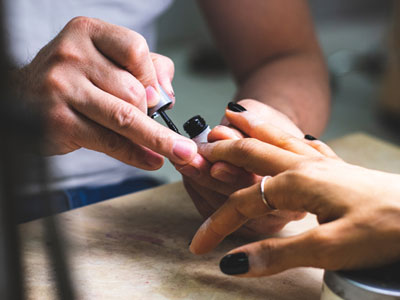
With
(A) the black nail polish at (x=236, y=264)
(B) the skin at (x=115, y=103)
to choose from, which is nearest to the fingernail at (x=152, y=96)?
(B) the skin at (x=115, y=103)

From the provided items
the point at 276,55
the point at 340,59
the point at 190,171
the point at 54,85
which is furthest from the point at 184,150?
the point at 340,59

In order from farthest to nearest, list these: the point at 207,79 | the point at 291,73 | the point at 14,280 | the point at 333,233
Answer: the point at 207,79, the point at 291,73, the point at 333,233, the point at 14,280

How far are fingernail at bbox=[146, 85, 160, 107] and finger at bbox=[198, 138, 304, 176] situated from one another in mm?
89

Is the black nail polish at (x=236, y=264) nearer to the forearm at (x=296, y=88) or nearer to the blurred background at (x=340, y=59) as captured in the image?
the forearm at (x=296, y=88)

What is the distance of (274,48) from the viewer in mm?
897

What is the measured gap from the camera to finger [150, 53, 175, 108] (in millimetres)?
561

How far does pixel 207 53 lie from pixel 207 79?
22 cm

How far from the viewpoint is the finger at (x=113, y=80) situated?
0.50 metres

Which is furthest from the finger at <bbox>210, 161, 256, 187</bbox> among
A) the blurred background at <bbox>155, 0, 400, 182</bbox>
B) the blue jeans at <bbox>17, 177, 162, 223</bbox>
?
the blurred background at <bbox>155, 0, 400, 182</bbox>

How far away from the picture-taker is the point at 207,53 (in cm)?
267

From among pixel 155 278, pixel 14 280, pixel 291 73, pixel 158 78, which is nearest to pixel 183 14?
pixel 291 73

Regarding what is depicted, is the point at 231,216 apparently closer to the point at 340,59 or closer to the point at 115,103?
the point at 115,103

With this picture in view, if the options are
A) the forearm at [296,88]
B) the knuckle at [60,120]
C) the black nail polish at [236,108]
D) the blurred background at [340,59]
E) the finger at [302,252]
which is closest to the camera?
the finger at [302,252]

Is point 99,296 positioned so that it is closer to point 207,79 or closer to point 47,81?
point 47,81
